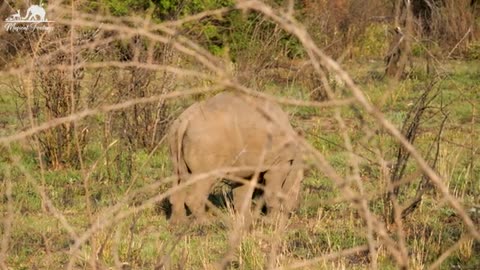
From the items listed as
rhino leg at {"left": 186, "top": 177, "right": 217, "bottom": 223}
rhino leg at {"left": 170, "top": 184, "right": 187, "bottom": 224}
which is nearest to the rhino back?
rhino leg at {"left": 186, "top": 177, "right": 217, "bottom": 223}

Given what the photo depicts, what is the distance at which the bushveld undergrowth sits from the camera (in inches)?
150

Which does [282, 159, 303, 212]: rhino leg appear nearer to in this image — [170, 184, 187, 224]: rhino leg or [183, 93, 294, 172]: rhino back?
[183, 93, 294, 172]: rhino back

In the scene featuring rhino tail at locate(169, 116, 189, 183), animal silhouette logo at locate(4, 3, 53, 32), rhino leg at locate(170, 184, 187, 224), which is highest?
animal silhouette logo at locate(4, 3, 53, 32)

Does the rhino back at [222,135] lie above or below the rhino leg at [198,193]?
above

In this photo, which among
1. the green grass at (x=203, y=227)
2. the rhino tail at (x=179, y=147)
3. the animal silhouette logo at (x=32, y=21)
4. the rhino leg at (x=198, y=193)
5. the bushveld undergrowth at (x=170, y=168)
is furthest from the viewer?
the animal silhouette logo at (x=32, y=21)

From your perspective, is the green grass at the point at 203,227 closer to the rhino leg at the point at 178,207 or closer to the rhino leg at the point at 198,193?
the rhino leg at the point at 178,207

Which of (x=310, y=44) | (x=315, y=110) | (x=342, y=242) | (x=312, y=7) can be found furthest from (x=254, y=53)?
(x=310, y=44)

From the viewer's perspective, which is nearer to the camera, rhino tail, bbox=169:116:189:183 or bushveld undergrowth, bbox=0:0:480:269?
bushveld undergrowth, bbox=0:0:480:269

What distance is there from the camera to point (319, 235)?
7.71m

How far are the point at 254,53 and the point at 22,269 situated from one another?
731 cm

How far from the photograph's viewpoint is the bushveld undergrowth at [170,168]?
382cm

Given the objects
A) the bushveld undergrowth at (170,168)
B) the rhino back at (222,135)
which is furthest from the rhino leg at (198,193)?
the bushveld undergrowth at (170,168)

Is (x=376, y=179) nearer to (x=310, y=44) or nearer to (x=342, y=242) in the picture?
(x=342, y=242)

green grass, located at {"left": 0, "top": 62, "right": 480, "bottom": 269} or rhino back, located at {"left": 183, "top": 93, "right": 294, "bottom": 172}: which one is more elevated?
rhino back, located at {"left": 183, "top": 93, "right": 294, "bottom": 172}
